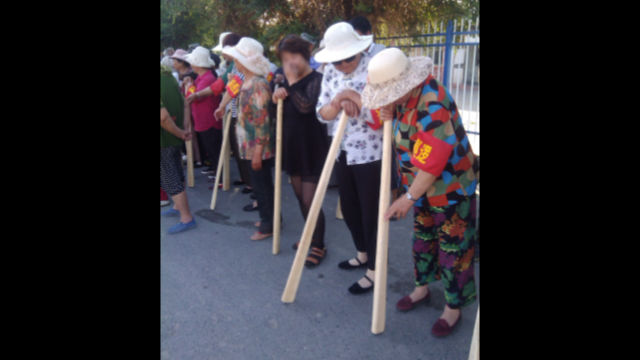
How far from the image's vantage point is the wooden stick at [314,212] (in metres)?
2.72

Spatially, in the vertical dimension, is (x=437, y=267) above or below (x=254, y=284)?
above

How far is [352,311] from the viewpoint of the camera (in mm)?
2996

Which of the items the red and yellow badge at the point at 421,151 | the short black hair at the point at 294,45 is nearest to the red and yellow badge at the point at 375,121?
the red and yellow badge at the point at 421,151

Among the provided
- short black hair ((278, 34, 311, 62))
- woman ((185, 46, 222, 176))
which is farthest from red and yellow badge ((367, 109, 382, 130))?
woman ((185, 46, 222, 176))

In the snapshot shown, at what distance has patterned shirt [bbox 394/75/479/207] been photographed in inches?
86.1

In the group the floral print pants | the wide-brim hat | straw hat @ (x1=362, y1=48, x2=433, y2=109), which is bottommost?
the floral print pants

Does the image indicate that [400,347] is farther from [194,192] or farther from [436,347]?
[194,192]

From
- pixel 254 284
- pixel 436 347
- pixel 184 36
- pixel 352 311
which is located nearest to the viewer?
pixel 436 347

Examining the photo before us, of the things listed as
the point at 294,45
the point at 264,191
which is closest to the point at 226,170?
the point at 264,191

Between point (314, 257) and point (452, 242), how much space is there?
1.55 meters

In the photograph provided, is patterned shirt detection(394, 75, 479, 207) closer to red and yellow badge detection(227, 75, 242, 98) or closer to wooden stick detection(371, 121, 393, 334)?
wooden stick detection(371, 121, 393, 334)

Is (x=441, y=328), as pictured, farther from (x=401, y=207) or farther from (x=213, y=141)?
(x=213, y=141)
